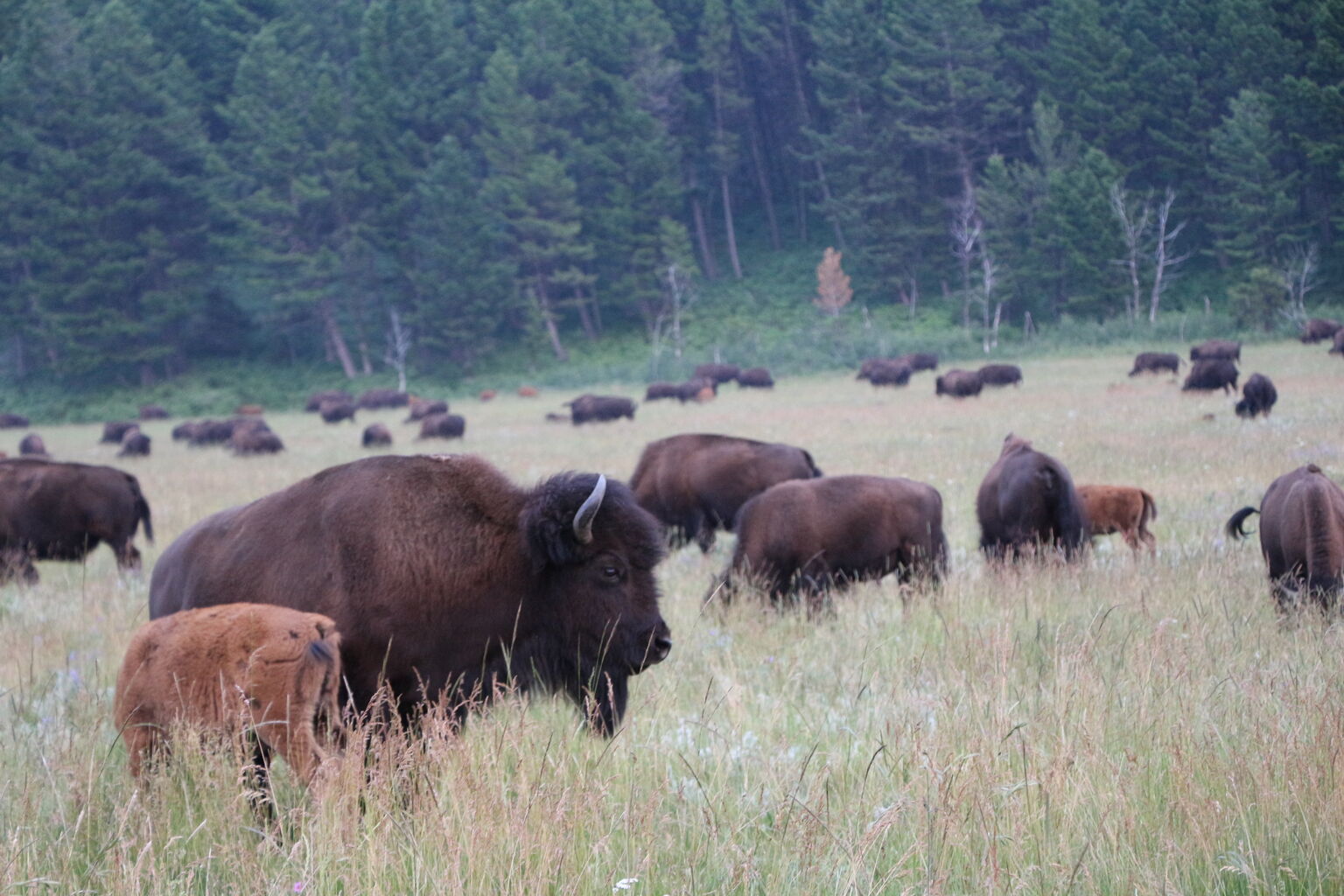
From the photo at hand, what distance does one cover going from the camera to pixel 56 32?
62.9 metres

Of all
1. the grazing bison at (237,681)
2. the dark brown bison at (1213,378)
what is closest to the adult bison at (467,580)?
the grazing bison at (237,681)

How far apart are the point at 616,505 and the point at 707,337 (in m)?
59.6

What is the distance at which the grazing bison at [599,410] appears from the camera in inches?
1389

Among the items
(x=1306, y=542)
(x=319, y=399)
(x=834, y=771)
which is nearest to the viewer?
(x=834, y=771)

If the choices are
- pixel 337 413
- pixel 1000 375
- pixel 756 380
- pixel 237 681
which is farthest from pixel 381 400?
pixel 237 681

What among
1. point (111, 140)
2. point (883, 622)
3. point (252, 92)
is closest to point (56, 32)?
point (111, 140)

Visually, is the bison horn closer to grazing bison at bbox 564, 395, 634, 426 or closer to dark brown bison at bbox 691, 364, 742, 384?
grazing bison at bbox 564, 395, 634, 426

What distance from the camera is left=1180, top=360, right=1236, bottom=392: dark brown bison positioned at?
27000 millimetres

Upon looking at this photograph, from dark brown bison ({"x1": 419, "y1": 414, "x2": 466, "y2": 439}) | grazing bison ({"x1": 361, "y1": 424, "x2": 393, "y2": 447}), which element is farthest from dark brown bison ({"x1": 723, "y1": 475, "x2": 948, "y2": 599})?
dark brown bison ({"x1": 419, "y1": 414, "x2": 466, "y2": 439})

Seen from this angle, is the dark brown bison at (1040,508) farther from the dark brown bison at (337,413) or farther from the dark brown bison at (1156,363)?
the dark brown bison at (337,413)

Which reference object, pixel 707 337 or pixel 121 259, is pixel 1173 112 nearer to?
pixel 707 337

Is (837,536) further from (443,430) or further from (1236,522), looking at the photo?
(443,430)

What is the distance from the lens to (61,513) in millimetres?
12336

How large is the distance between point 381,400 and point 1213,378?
35810 mm
